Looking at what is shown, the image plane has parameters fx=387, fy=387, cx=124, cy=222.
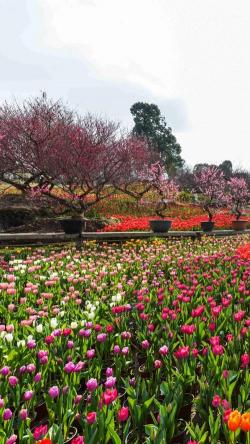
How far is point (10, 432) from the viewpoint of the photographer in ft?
6.98

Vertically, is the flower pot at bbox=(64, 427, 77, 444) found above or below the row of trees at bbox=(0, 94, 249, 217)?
below

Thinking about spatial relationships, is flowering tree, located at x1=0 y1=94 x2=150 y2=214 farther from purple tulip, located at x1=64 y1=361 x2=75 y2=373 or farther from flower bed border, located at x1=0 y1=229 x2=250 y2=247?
purple tulip, located at x1=64 y1=361 x2=75 y2=373

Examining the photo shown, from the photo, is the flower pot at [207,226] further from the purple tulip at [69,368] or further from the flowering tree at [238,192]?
the purple tulip at [69,368]

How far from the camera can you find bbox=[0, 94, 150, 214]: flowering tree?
1423 centimetres

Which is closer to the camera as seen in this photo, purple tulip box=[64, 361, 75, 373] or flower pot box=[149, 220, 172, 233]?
purple tulip box=[64, 361, 75, 373]

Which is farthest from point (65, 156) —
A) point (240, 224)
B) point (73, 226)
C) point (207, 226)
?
point (240, 224)

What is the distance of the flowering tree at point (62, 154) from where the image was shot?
14227 mm

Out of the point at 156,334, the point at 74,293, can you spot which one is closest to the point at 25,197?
the point at 74,293

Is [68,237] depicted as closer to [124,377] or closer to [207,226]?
[207,226]

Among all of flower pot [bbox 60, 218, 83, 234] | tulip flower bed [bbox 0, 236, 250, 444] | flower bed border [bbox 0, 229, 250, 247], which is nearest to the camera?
tulip flower bed [bbox 0, 236, 250, 444]

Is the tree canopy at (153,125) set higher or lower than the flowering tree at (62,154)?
higher

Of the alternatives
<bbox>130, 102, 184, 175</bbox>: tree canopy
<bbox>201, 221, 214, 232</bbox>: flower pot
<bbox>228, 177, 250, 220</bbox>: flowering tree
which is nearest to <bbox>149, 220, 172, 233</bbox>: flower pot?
<bbox>201, 221, 214, 232</bbox>: flower pot

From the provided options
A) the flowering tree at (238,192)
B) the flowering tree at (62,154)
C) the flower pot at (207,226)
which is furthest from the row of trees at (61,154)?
the flowering tree at (238,192)

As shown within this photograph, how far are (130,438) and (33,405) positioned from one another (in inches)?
26.0
